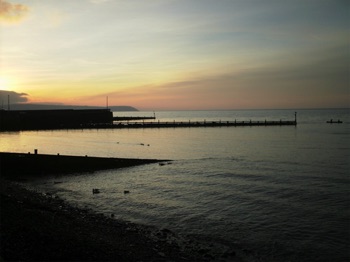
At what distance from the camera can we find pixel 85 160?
3181 centimetres

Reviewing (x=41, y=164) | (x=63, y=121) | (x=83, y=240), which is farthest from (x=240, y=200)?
(x=63, y=121)

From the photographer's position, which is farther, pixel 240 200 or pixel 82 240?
pixel 240 200

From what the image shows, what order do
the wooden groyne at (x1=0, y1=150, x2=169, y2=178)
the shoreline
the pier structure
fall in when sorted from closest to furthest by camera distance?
the shoreline, the wooden groyne at (x1=0, y1=150, x2=169, y2=178), the pier structure

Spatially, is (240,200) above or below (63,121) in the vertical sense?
below

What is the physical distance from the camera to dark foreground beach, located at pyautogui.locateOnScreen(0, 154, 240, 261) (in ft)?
32.2

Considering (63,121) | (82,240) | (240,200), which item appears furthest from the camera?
(63,121)

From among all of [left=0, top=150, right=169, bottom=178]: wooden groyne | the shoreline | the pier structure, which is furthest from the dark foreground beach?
the pier structure

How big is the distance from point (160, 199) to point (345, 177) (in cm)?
1714

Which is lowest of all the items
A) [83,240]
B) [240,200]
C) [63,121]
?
[240,200]

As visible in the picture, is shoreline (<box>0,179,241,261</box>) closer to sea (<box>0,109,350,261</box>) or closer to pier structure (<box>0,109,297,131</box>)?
sea (<box>0,109,350,261</box>)

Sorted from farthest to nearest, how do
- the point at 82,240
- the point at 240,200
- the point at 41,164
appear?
the point at 41,164, the point at 240,200, the point at 82,240

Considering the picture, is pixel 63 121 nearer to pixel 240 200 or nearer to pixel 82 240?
pixel 240 200

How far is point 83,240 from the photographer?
37.6 feet

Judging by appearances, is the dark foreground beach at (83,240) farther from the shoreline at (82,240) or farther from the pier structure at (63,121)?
the pier structure at (63,121)
